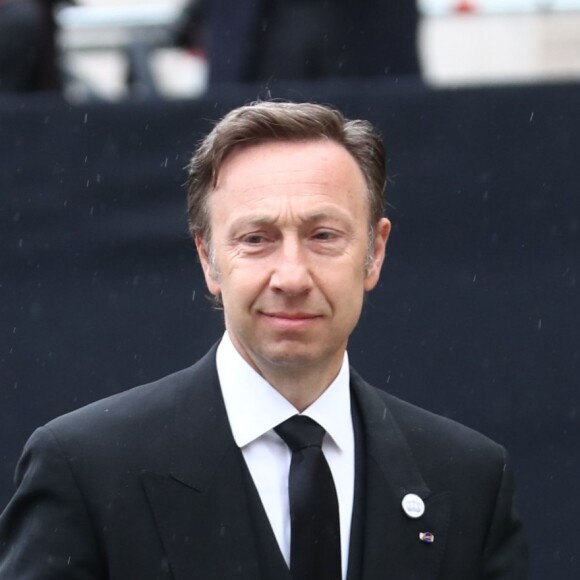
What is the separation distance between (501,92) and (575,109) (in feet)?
0.78

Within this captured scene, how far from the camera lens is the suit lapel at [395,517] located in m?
3.06

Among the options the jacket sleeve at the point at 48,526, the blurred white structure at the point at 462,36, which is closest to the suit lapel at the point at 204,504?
the jacket sleeve at the point at 48,526

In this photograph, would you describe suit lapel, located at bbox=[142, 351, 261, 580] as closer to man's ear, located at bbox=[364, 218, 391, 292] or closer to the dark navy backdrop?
man's ear, located at bbox=[364, 218, 391, 292]

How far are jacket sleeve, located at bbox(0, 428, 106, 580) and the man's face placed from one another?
45cm

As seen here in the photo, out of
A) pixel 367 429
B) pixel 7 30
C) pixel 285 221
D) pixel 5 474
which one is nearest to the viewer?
pixel 285 221

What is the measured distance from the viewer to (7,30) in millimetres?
5762

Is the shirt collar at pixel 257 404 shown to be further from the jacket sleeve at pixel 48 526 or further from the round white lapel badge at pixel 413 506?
the jacket sleeve at pixel 48 526

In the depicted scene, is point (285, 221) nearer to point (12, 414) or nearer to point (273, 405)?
point (273, 405)

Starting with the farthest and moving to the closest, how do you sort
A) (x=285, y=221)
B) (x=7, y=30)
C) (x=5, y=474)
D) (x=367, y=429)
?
(x=7, y=30), (x=5, y=474), (x=367, y=429), (x=285, y=221)

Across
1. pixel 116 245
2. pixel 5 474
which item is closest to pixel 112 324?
pixel 116 245

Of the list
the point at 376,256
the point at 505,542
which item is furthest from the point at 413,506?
the point at 376,256

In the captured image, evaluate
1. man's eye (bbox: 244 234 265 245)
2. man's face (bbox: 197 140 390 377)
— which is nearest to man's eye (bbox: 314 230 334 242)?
man's face (bbox: 197 140 390 377)

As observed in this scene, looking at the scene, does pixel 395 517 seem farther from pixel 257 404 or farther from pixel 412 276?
pixel 412 276

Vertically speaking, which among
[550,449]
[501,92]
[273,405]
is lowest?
[550,449]
